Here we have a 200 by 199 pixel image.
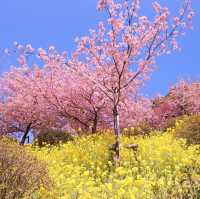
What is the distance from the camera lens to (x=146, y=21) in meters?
16.0

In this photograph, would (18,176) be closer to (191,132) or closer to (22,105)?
(191,132)

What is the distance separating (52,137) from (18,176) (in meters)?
12.2

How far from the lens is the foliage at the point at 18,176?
24.9 feet

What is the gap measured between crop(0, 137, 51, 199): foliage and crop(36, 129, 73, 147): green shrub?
10.6 metres

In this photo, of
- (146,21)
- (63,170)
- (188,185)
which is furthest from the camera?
(146,21)

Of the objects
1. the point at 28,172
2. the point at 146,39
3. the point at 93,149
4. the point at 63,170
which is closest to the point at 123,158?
the point at 93,149

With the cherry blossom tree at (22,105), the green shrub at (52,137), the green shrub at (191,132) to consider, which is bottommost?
the green shrub at (191,132)

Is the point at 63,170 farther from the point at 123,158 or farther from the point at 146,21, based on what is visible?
the point at 146,21

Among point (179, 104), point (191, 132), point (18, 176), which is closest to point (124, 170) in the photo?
point (18, 176)

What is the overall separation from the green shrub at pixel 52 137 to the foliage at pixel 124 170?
296 cm

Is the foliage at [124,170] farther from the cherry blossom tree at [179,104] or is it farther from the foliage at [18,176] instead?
the cherry blossom tree at [179,104]

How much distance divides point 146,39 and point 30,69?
38.3 feet

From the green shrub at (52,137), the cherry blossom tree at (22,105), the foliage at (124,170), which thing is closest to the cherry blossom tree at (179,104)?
the cherry blossom tree at (22,105)

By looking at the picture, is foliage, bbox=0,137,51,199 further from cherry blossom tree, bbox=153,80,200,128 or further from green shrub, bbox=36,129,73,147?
cherry blossom tree, bbox=153,80,200,128
